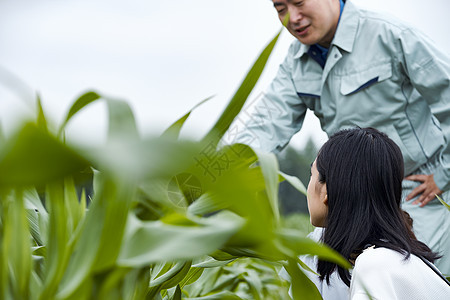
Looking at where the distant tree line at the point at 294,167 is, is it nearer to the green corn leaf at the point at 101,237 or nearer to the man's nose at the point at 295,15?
the man's nose at the point at 295,15

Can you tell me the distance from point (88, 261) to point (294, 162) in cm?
2021

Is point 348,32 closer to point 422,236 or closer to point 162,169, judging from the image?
point 422,236

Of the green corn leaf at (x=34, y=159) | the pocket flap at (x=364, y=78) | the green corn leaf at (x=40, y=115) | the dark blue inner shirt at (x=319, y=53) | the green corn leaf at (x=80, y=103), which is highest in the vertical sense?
the green corn leaf at (x=34, y=159)

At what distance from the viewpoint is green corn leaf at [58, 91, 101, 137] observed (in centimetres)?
35

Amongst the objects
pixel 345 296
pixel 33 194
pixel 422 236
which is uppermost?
pixel 33 194

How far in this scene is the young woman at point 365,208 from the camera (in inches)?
35.0

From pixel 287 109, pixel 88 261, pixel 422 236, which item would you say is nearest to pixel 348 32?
pixel 287 109

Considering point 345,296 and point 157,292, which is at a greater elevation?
point 157,292

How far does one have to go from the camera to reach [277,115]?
1.96 meters

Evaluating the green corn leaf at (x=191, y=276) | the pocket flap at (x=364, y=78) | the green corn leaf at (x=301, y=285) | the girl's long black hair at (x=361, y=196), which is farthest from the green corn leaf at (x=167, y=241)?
the pocket flap at (x=364, y=78)

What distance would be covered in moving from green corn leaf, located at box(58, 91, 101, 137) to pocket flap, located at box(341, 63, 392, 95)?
149 centimetres

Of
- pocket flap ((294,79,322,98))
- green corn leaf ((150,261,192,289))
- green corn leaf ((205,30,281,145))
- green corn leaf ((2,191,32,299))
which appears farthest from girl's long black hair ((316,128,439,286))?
pocket flap ((294,79,322,98))

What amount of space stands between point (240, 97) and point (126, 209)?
0.49ft

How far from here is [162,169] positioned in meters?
0.26
